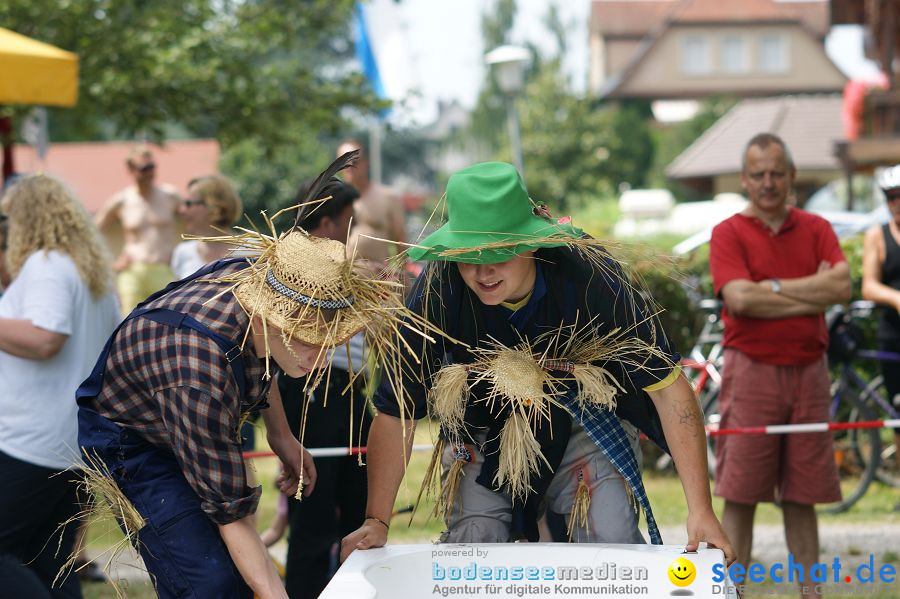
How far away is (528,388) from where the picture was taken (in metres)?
3.23

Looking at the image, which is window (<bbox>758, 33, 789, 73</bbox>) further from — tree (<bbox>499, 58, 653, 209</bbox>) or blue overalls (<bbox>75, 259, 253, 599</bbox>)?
blue overalls (<bbox>75, 259, 253, 599</bbox>)

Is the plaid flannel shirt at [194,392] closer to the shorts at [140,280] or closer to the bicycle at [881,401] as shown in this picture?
the bicycle at [881,401]

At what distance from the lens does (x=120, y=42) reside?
34.5 feet

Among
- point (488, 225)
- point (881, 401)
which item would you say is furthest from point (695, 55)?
point (488, 225)

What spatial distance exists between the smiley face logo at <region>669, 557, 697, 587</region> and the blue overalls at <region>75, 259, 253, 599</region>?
109 centimetres

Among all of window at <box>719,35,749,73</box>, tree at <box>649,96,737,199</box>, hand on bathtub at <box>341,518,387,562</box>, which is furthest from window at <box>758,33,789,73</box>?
hand on bathtub at <box>341,518,387,562</box>

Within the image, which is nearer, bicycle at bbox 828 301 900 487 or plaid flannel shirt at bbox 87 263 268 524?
plaid flannel shirt at bbox 87 263 268 524

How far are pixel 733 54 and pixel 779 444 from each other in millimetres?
63253

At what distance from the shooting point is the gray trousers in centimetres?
336

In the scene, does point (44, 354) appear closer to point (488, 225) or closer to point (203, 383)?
point (203, 383)

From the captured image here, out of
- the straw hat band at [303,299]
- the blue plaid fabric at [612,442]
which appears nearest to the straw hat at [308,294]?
the straw hat band at [303,299]

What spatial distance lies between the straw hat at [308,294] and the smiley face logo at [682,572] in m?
0.97

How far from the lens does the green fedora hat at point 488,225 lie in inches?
120

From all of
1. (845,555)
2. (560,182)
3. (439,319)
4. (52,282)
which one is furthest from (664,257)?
(560,182)
